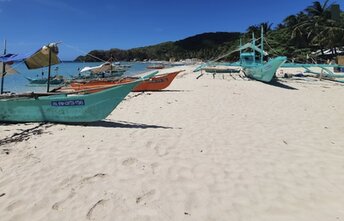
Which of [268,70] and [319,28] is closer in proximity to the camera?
[268,70]

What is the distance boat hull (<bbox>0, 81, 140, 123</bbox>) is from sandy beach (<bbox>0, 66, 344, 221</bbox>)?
9.5 inches

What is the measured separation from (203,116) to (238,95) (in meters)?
4.06

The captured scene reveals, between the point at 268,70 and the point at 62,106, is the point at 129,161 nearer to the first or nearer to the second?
the point at 62,106

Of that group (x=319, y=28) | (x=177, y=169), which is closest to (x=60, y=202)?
(x=177, y=169)

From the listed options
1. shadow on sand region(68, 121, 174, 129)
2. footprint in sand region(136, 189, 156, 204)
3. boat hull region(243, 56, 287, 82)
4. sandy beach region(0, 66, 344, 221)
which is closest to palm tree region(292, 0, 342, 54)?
boat hull region(243, 56, 287, 82)

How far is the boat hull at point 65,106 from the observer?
20.0 ft

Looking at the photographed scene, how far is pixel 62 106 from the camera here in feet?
20.7

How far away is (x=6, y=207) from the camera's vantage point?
292 centimetres

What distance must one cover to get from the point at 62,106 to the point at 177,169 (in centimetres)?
386

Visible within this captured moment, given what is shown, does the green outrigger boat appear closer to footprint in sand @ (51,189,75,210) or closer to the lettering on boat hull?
the lettering on boat hull

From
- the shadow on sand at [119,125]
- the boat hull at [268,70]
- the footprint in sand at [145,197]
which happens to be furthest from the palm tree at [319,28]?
the footprint in sand at [145,197]

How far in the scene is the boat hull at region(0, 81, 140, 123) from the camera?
240 inches

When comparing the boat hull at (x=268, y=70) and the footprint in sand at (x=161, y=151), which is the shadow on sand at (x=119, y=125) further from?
the boat hull at (x=268, y=70)

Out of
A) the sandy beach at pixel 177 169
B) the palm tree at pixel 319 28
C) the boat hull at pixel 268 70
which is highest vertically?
the palm tree at pixel 319 28
